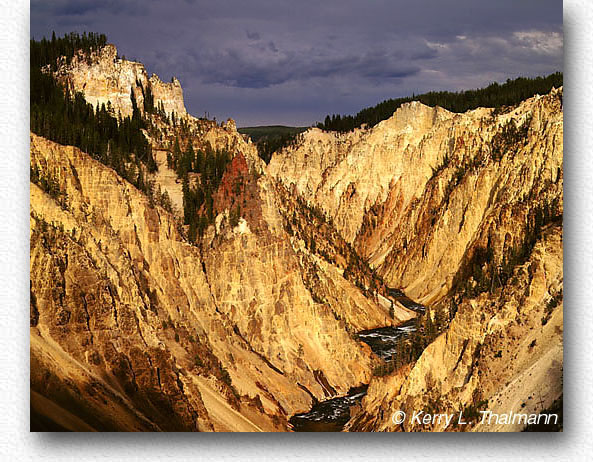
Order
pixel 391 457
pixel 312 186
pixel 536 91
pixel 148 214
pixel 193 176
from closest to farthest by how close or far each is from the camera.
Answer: pixel 391 457
pixel 148 214
pixel 193 176
pixel 536 91
pixel 312 186

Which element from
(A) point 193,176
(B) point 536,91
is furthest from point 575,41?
(B) point 536,91

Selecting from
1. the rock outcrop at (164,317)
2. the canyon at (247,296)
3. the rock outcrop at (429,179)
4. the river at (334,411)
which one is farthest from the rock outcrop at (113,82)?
the rock outcrop at (429,179)

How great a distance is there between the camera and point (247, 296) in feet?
84.5

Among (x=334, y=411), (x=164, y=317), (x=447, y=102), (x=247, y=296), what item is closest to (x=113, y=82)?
(x=247, y=296)

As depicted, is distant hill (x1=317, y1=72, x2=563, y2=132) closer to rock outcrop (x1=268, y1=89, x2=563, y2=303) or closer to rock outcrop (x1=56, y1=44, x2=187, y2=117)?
rock outcrop (x1=268, y1=89, x2=563, y2=303)

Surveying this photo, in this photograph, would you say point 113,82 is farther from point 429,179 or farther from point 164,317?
point 429,179

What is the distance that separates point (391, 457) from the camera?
43.1ft

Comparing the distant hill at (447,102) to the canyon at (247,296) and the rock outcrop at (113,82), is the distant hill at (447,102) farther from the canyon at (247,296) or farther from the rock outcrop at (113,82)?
the rock outcrop at (113,82)

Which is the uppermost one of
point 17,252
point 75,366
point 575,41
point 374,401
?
point 575,41

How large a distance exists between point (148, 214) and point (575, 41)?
12.4 metres

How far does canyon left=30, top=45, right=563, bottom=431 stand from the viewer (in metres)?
16.0

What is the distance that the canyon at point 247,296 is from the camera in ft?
52.5

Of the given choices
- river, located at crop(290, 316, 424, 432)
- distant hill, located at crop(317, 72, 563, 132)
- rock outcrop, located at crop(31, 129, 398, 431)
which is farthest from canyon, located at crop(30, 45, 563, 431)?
distant hill, located at crop(317, 72, 563, 132)
